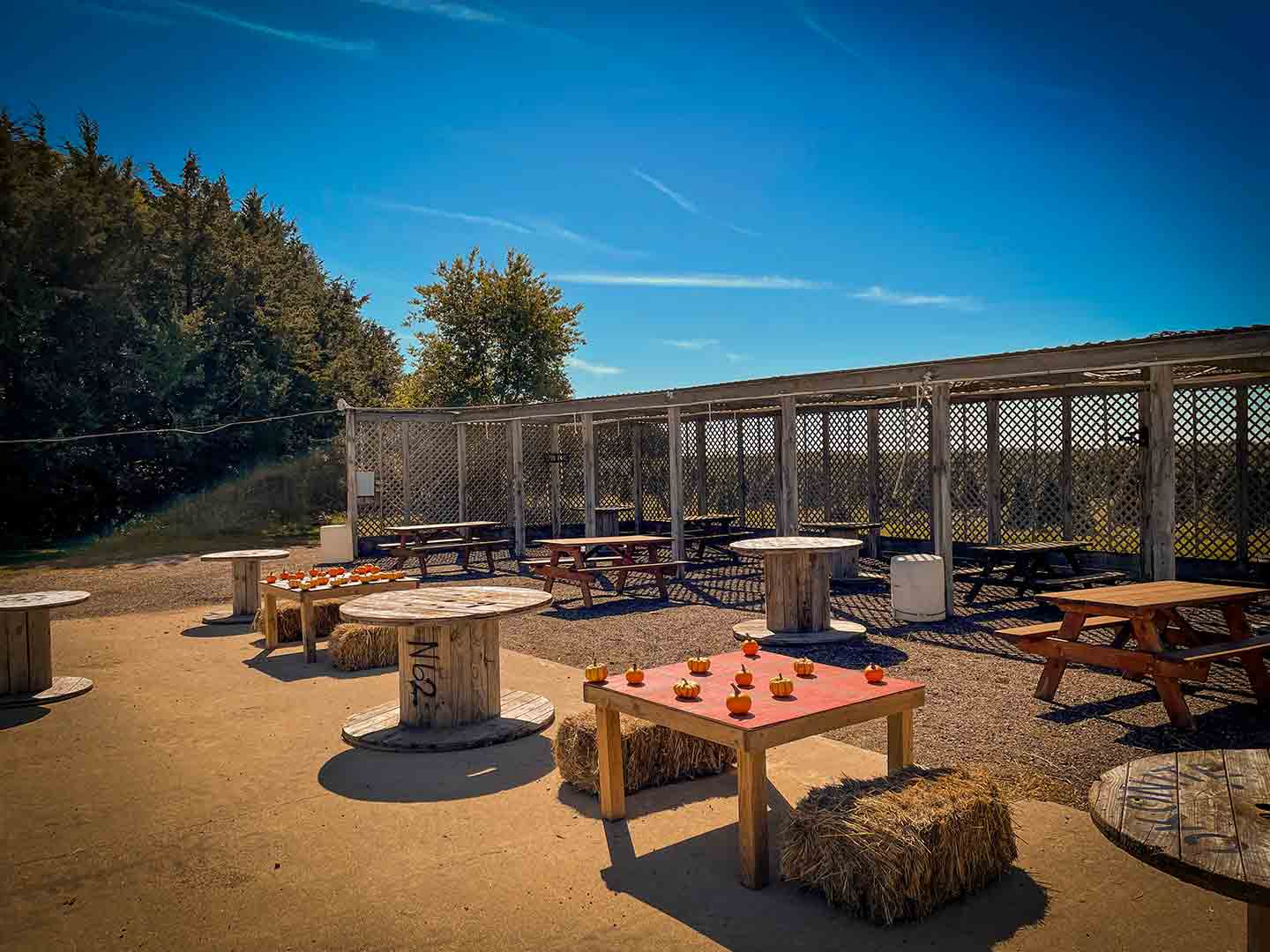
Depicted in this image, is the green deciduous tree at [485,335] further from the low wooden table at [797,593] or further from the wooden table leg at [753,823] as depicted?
the wooden table leg at [753,823]

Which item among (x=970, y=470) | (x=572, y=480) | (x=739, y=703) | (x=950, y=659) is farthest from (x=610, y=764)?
(x=572, y=480)

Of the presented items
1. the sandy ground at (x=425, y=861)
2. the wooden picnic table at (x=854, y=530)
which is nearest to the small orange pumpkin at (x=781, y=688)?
the sandy ground at (x=425, y=861)

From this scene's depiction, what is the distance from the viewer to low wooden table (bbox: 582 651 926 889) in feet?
8.86

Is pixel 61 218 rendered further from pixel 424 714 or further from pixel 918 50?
pixel 424 714

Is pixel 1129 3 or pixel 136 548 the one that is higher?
pixel 1129 3

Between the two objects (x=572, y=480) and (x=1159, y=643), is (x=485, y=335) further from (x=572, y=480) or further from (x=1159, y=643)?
(x=1159, y=643)

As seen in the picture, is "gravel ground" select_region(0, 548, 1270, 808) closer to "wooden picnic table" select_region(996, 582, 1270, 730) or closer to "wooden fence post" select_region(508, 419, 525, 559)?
"wooden picnic table" select_region(996, 582, 1270, 730)

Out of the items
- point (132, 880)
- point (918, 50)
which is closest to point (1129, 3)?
point (918, 50)

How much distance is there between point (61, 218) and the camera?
58.1 feet

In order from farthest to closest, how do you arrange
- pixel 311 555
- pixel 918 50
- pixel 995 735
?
pixel 311 555
pixel 918 50
pixel 995 735

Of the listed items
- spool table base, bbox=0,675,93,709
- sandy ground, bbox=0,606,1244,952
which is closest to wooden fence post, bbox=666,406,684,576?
sandy ground, bbox=0,606,1244,952

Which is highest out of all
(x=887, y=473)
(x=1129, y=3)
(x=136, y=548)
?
(x=1129, y=3)

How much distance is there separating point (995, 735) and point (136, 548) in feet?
58.5

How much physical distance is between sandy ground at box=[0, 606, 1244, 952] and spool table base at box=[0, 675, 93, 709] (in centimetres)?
72
